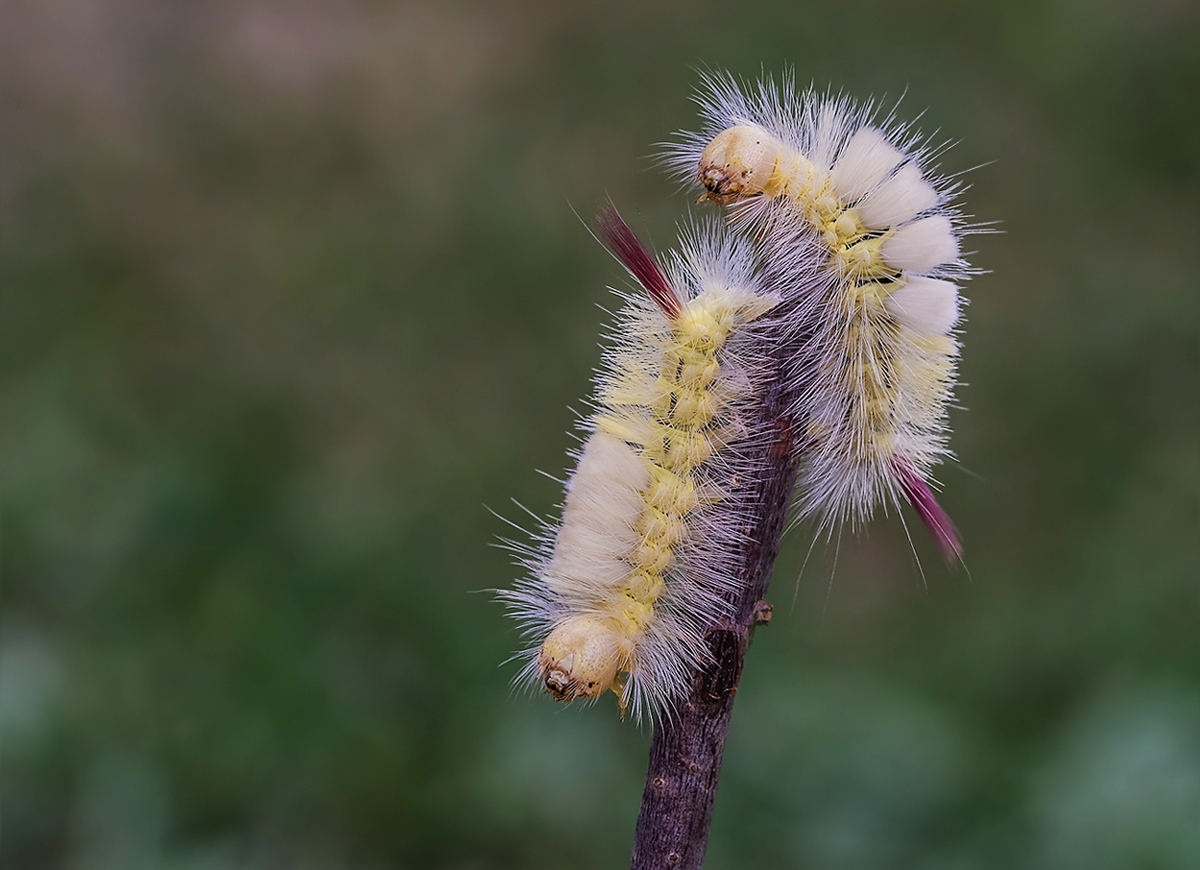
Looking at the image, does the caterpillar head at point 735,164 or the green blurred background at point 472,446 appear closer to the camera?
the caterpillar head at point 735,164

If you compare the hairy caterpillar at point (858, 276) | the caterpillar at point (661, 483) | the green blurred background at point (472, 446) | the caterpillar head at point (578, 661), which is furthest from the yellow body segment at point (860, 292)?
the green blurred background at point (472, 446)

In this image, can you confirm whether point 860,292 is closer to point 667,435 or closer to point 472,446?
point 667,435

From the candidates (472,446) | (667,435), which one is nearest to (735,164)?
(667,435)

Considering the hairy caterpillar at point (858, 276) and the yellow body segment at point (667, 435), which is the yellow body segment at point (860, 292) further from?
the yellow body segment at point (667, 435)

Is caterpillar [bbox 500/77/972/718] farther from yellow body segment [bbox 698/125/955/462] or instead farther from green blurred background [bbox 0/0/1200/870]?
green blurred background [bbox 0/0/1200/870]

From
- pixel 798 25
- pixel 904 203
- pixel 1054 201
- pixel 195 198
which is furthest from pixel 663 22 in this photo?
pixel 904 203

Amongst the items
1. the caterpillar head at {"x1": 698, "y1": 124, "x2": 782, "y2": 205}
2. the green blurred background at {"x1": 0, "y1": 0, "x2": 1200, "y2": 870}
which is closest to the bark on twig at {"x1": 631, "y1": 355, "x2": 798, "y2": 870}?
the caterpillar head at {"x1": 698, "y1": 124, "x2": 782, "y2": 205}

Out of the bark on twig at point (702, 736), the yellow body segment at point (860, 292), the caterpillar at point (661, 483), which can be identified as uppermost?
the yellow body segment at point (860, 292)
